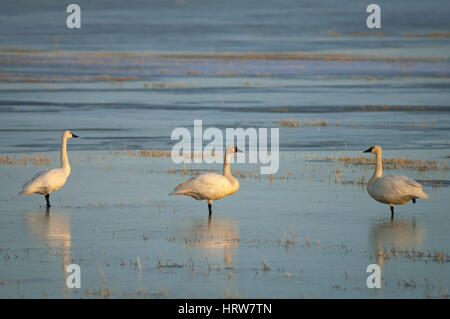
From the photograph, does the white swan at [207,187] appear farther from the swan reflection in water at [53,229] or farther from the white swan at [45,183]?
the white swan at [45,183]

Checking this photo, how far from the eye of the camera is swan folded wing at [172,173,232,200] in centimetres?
1494

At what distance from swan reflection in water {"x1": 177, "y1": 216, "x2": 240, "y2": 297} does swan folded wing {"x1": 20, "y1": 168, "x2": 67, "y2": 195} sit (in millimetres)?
2429

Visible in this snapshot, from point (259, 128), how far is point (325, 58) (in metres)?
33.4

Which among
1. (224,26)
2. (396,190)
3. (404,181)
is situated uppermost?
(224,26)

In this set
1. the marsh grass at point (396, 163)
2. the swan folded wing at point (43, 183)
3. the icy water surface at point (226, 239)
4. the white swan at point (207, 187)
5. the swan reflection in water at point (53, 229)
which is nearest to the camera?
the icy water surface at point (226, 239)

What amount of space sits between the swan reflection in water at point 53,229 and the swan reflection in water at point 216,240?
1.49 metres

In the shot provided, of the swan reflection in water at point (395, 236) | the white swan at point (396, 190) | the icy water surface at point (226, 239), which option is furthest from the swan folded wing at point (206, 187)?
the swan reflection in water at point (395, 236)

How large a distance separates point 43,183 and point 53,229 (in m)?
2.04

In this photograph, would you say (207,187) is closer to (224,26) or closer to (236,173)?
(236,173)

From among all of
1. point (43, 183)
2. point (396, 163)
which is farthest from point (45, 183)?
point (396, 163)

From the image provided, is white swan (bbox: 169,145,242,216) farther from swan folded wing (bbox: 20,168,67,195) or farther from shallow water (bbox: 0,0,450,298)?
swan folded wing (bbox: 20,168,67,195)

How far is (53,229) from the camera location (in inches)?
538

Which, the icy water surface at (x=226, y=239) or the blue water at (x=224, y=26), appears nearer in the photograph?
the icy water surface at (x=226, y=239)

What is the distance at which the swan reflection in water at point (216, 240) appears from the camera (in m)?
11.2
